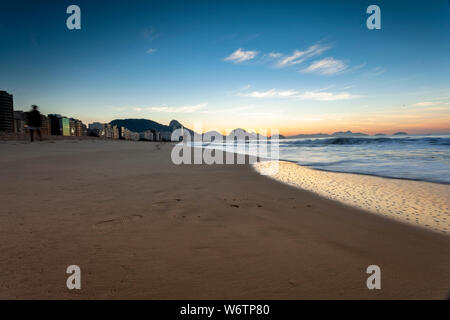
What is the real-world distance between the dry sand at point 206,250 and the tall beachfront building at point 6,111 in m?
134

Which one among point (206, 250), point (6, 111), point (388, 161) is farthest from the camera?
point (6, 111)

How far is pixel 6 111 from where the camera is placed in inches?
3834

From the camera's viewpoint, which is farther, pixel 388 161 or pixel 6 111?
pixel 6 111

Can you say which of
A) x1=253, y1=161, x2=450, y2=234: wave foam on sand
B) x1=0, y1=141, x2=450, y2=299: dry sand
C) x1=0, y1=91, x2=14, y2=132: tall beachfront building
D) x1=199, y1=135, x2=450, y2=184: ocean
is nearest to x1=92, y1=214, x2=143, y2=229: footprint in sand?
x1=0, y1=141, x2=450, y2=299: dry sand

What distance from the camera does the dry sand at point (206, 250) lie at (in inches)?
70.2

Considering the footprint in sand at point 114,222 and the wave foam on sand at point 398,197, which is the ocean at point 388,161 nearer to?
the wave foam on sand at point 398,197

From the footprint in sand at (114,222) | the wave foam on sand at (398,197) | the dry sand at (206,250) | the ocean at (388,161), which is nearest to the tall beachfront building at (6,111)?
the ocean at (388,161)

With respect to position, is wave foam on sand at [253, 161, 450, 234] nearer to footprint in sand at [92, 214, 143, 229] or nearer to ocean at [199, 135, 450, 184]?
ocean at [199, 135, 450, 184]

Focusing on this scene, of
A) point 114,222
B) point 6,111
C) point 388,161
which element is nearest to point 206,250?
point 114,222

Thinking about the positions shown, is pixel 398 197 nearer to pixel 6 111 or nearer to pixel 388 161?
pixel 388 161

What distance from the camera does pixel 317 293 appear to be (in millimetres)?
1759


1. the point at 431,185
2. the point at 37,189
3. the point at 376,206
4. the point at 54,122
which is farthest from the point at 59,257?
the point at 54,122

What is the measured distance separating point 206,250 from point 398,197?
504 cm

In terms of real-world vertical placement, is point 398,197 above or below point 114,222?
below
